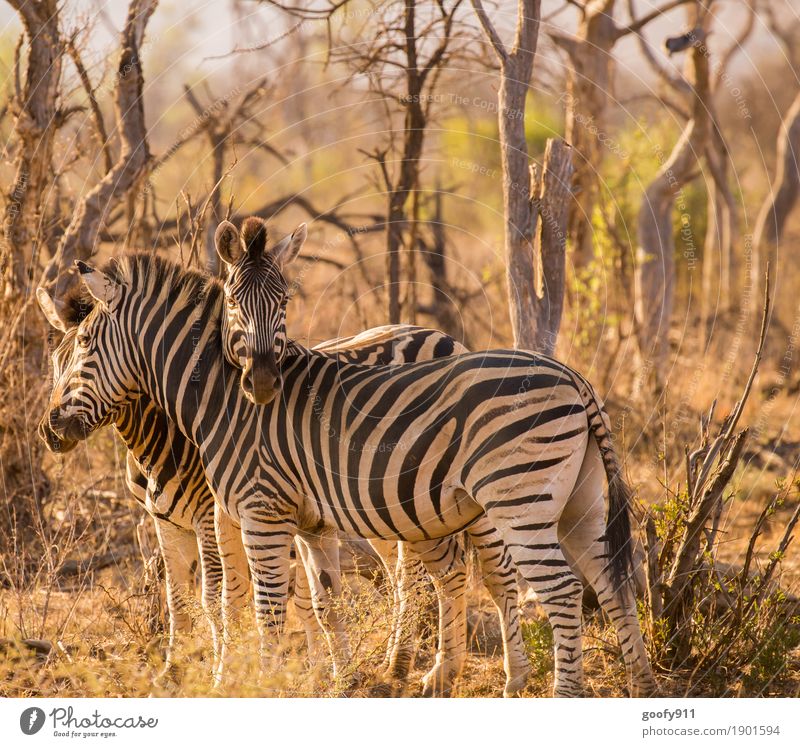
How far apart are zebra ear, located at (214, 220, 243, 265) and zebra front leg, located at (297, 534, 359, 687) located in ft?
6.53

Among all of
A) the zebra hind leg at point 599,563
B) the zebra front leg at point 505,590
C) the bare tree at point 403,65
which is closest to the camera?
the zebra hind leg at point 599,563

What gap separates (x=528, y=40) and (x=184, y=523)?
4.45 m

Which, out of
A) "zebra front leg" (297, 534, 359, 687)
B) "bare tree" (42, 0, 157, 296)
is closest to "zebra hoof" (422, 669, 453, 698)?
"zebra front leg" (297, 534, 359, 687)

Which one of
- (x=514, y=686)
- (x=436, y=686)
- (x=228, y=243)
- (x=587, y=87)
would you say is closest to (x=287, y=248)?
(x=228, y=243)

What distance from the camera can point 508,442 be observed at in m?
5.15

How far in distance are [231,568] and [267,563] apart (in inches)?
27.1

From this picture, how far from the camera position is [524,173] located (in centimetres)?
729

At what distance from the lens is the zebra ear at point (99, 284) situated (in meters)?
5.93

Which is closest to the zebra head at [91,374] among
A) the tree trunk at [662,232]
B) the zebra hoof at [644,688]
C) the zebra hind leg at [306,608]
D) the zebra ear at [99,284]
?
the zebra ear at [99,284]

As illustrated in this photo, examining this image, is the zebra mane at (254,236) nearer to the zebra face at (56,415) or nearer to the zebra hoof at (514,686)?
the zebra face at (56,415)

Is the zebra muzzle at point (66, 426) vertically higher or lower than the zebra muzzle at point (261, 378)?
lower

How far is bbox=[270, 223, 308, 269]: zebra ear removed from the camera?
5.79 metres
